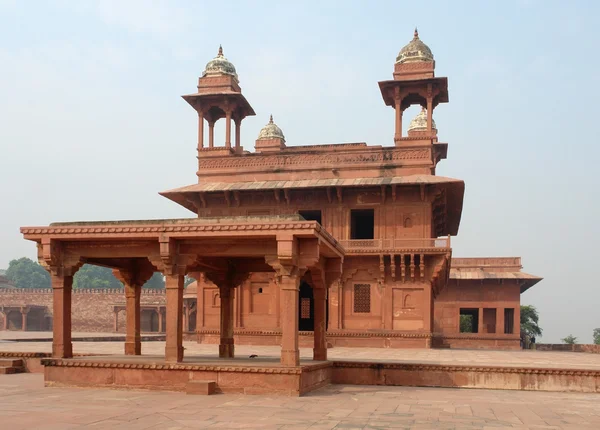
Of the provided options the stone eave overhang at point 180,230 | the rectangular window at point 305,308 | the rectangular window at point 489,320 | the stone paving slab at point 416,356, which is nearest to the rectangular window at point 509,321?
the rectangular window at point 489,320

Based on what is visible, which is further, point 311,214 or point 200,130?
point 200,130

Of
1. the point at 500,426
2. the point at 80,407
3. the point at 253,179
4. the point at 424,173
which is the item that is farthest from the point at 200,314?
the point at 500,426

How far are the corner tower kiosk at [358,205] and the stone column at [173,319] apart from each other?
1384 centimetres

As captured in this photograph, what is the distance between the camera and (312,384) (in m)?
12.8

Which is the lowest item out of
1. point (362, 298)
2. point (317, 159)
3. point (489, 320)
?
point (489, 320)

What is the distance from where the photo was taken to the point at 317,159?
28312 mm

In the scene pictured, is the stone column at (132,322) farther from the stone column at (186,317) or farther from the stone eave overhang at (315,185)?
the stone column at (186,317)

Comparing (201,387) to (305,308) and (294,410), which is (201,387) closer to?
(294,410)

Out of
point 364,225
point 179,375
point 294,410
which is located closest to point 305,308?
point 364,225

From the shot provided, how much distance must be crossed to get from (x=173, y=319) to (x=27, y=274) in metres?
102

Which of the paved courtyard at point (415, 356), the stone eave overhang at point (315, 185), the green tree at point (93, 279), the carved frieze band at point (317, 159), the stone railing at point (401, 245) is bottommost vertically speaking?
the green tree at point (93, 279)

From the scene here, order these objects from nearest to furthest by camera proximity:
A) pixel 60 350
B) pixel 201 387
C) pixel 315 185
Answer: pixel 201 387
pixel 60 350
pixel 315 185

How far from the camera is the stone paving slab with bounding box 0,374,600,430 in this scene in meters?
8.78

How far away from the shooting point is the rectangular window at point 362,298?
2697 cm
